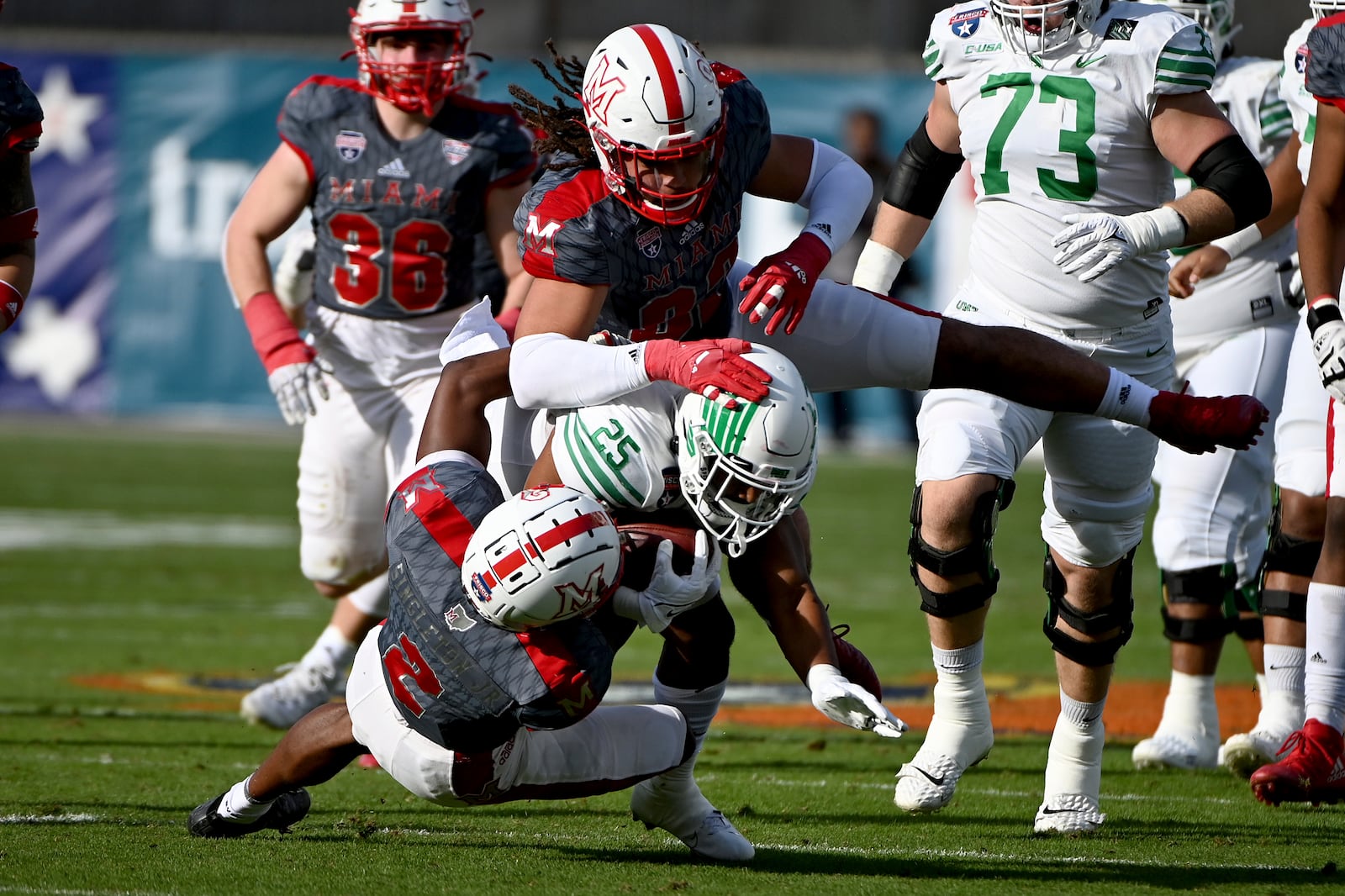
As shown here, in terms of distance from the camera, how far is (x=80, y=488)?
1142cm

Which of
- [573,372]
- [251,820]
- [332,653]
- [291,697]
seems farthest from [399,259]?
[251,820]

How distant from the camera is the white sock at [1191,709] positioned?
15.7ft

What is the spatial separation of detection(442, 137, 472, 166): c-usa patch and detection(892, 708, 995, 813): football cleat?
234cm

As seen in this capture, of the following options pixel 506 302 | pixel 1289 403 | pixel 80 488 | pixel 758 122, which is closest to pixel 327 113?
pixel 506 302

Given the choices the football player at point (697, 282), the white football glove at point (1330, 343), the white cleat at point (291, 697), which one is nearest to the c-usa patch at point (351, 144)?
the football player at point (697, 282)

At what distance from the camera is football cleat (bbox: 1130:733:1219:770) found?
186 inches

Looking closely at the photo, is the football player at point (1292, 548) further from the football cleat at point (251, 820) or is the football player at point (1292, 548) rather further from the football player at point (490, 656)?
the football cleat at point (251, 820)

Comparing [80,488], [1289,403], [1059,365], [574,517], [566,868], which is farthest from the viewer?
[80,488]

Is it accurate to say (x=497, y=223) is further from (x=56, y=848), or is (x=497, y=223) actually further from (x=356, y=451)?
(x=56, y=848)

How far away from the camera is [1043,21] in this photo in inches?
154

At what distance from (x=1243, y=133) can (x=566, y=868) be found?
10.1 ft

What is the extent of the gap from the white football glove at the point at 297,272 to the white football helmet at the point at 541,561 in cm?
257

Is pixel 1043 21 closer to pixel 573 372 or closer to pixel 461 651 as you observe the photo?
pixel 573 372

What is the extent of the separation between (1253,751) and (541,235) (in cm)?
237
